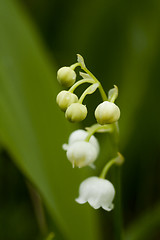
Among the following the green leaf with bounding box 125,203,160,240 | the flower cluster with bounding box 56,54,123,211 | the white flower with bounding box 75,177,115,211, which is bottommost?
the green leaf with bounding box 125,203,160,240

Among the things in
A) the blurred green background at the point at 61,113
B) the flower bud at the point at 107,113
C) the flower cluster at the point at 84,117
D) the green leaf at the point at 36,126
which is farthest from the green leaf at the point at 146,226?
the flower bud at the point at 107,113

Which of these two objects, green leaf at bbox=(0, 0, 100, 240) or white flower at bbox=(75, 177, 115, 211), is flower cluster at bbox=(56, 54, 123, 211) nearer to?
white flower at bbox=(75, 177, 115, 211)

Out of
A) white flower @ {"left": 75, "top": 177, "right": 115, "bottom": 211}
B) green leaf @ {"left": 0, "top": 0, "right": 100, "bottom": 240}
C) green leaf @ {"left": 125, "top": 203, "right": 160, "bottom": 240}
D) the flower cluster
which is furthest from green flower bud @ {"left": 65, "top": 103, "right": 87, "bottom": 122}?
green leaf @ {"left": 125, "top": 203, "right": 160, "bottom": 240}

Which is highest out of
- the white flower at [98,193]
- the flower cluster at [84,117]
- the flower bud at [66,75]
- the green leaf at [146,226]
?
Result: the flower bud at [66,75]

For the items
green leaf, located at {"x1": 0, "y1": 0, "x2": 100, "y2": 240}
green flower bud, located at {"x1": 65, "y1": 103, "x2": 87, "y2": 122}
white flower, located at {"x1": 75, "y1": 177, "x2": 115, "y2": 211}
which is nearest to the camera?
green flower bud, located at {"x1": 65, "y1": 103, "x2": 87, "y2": 122}

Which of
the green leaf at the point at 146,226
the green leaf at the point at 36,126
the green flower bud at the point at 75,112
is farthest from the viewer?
the green leaf at the point at 146,226

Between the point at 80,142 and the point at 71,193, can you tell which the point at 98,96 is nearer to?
the point at 71,193

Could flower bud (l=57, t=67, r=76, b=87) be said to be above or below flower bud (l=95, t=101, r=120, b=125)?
above

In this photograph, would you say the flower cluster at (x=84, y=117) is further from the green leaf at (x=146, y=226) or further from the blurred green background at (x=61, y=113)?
the green leaf at (x=146, y=226)

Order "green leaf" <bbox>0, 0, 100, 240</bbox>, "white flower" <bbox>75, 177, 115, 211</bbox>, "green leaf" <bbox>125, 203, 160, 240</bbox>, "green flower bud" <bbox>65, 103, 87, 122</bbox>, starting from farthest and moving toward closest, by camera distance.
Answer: "green leaf" <bbox>125, 203, 160, 240</bbox>
"green leaf" <bbox>0, 0, 100, 240</bbox>
"white flower" <bbox>75, 177, 115, 211</bbox>
"green flower bud" <bbox>65, 103, 87, 122</bbox>
